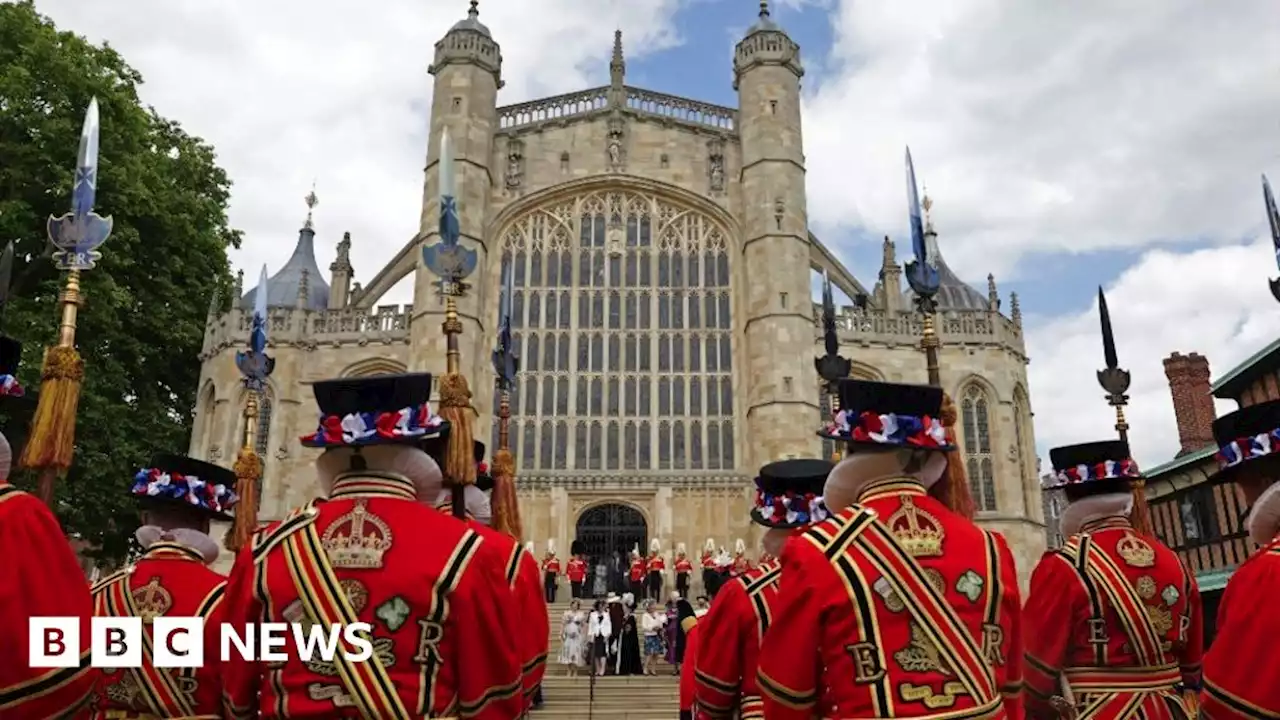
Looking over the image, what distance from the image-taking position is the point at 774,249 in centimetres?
2445

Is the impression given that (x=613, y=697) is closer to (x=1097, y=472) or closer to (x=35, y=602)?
(x=1097, y=472)

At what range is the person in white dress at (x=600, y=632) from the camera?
1525cm

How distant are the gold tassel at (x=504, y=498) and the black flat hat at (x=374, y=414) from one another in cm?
326

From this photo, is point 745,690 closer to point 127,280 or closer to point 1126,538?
point 1126,538

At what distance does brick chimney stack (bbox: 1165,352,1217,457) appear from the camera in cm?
2400

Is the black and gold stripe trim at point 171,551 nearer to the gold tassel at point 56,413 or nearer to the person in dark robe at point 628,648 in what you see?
the gold tassel at point 56,413

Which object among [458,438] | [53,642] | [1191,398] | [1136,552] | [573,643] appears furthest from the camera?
[1191,398]

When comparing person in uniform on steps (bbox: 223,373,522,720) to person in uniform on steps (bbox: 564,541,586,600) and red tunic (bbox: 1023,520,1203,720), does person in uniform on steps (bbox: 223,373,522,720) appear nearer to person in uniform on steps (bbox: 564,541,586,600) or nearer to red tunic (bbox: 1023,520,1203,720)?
red tunic (bbox: 1023,520,1203,720)

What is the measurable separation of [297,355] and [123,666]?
21.4 meters

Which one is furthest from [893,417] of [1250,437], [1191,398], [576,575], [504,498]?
[1191,398]

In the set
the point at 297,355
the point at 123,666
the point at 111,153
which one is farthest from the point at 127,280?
the point at 123,666

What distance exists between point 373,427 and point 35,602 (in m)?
1.07

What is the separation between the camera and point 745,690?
4.09 meters

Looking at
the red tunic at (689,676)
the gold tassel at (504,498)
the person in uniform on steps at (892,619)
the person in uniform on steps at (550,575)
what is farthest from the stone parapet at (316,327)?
the person in uniform on steps at (892,619)
